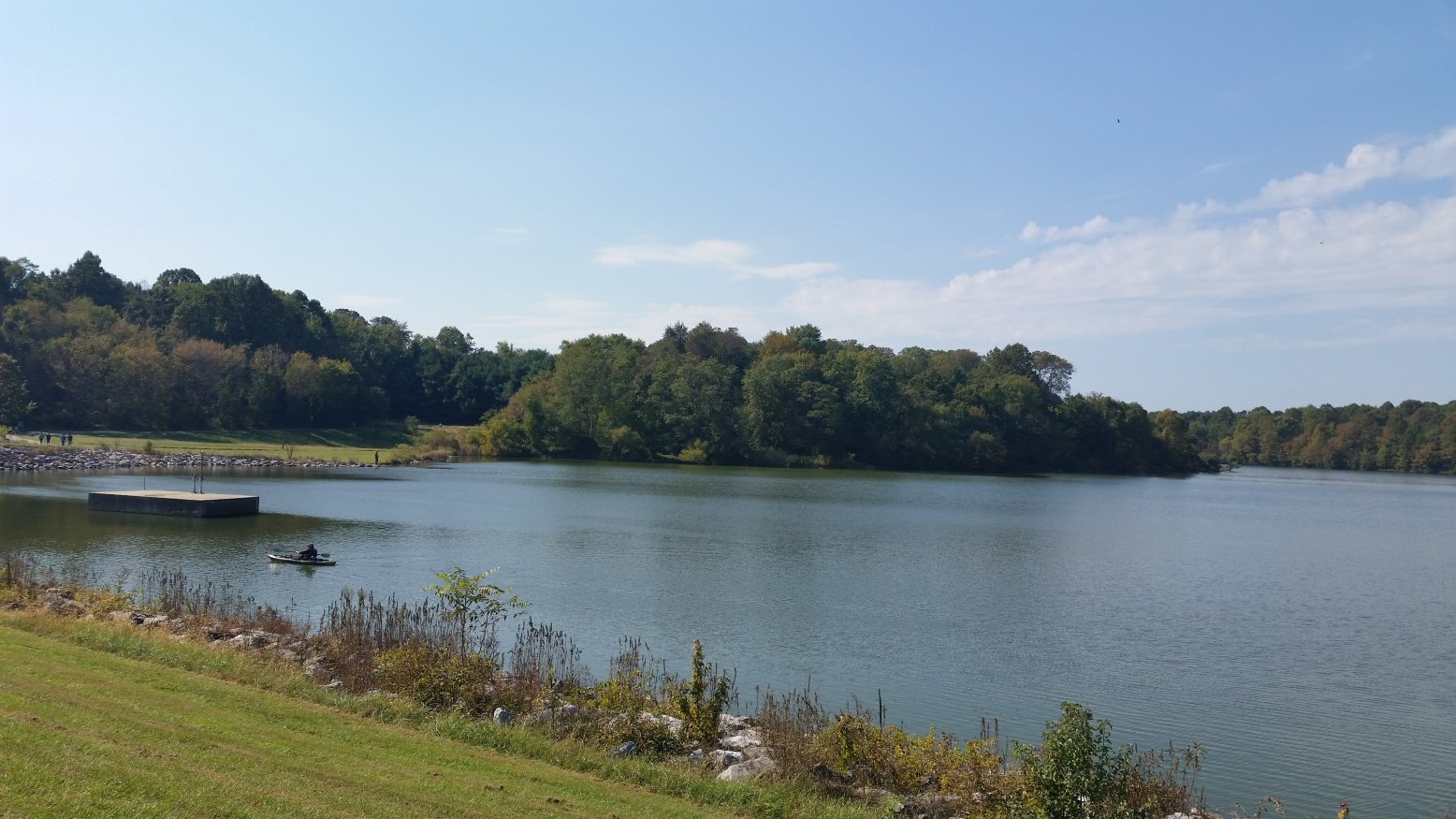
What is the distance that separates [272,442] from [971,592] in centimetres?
8220

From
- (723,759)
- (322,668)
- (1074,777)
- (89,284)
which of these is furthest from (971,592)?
(89,284)

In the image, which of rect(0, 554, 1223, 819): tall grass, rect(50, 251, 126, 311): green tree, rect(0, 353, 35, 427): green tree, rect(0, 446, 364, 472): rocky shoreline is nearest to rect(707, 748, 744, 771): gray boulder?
rect(0, 554, 1223, 819): tall grass

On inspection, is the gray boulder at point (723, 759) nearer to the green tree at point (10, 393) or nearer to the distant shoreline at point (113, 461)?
the distant shoreline at point (113, 461)

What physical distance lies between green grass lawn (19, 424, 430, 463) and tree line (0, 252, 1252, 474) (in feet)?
11.8

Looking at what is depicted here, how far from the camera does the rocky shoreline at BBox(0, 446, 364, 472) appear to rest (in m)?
65.1

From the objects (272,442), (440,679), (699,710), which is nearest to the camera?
(699,710)

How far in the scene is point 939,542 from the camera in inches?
1726

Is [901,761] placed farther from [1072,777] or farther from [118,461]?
[118,461]

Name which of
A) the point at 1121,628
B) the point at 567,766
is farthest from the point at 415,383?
the point at 567,766

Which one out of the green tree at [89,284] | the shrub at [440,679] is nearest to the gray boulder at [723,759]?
the shrub at [440,679]

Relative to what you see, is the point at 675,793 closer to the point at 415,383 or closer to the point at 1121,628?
the point at 1121,628

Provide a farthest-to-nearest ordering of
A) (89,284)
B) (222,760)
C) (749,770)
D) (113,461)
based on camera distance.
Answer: (89,284) < (113,461) < (749,770) < (222,760)

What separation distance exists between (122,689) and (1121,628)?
23.0 metres

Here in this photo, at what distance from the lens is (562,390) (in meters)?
110
